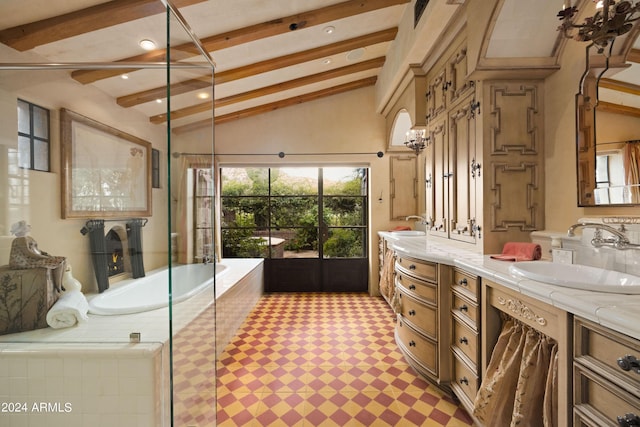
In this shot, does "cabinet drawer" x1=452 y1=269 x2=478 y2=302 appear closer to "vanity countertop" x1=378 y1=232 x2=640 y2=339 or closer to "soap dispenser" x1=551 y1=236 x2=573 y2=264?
"vanity countertop" x1=378 y1=232 x2=640 y2=339

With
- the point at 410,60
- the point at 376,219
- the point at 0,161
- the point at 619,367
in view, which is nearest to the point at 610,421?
the point at 619,367

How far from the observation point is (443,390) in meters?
1.83

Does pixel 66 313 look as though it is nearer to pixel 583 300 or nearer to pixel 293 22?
pixel 583 300

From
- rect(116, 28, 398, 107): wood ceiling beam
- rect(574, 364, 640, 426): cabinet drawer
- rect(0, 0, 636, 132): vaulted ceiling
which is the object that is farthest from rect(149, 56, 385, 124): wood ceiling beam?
rect(574, 364, 640, 426): cabinet drawer

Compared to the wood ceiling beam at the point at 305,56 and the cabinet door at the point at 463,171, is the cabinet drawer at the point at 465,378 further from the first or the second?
the wood ceiling beam at the point at 305,56

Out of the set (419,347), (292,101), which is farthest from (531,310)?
(292,101)

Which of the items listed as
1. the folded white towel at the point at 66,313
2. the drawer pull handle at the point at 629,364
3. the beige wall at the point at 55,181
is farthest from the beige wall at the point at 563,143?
the folded white towel at the point at 66,313

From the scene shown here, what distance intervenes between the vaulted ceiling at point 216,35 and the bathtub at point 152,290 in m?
0.69

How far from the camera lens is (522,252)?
168 centimetres

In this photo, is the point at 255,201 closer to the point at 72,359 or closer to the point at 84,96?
the point at 84,96

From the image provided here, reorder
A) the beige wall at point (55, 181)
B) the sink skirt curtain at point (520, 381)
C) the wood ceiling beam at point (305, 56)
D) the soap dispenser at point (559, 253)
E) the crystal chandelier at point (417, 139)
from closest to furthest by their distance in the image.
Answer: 1. the sink skirt curtain at point (520, 381)
2. the soap dispenser at point (559, 253)
3. the beige wall at point (55, 181)
4. the wood ceiling beam at point (305, 56)
5. the crystal chandelier at point (417, 139)

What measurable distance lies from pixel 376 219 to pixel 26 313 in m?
3.61

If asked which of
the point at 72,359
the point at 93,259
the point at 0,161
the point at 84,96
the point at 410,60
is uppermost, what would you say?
the point at 410,60

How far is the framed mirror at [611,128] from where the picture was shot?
1.26 m
